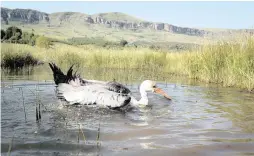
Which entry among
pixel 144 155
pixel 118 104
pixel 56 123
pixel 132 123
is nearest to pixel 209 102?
pixel 118 104

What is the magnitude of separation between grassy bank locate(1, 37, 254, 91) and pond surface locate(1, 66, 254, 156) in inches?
120

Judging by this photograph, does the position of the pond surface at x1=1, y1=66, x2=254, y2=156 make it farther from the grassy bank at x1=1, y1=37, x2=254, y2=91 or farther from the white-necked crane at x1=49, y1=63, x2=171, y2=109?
the grassy bank at x1=1, y1=37, x2=254, y2=91

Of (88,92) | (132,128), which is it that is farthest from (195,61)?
(132,128)

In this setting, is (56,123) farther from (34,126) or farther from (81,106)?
(81,106)

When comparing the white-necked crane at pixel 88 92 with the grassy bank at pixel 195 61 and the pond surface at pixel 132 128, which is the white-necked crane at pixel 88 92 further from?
the grassy bank at pixel 195 61

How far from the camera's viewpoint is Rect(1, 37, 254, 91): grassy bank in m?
13.4

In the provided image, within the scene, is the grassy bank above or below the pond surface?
above

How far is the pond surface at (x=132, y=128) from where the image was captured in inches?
203

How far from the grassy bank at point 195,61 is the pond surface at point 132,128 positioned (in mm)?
3043

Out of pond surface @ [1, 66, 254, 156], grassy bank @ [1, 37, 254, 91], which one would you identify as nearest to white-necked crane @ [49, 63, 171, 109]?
pond surface @ [1, 66, 254, 156]

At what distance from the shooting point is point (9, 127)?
20.8ft

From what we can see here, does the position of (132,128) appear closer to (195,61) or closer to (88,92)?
(88,92)

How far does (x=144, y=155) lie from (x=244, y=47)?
10251 millimetres

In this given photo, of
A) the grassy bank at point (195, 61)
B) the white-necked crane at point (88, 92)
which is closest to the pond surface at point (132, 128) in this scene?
the white-necked crane at point (88, 92)
